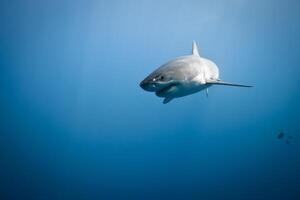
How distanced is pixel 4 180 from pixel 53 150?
21.9ft

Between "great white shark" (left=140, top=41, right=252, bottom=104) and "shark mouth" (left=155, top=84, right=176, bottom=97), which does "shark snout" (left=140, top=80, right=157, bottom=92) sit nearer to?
"great white shark" (left=140, top=41, right=252, bottom=104)

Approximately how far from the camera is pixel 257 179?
19109 mm

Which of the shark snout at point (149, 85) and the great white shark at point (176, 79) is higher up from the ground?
the great white shark at point (176, 79)

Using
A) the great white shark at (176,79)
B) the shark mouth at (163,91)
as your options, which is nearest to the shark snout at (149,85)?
the great white shark at (176,79)

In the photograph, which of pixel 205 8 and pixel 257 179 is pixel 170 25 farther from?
pixel 257 179

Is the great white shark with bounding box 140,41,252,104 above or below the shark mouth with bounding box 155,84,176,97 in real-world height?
above

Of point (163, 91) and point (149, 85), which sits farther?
point (163, 91)

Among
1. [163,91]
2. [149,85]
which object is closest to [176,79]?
[163,91]

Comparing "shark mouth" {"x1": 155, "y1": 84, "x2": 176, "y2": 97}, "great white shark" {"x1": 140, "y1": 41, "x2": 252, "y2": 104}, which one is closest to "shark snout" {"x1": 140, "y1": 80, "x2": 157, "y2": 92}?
"great white shark" {"x1": 140, "y1": 41, "x2": 252, "y2": 104}

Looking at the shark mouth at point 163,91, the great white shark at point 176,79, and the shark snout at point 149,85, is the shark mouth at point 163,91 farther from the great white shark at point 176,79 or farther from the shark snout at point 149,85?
the shark snout at point 149,85

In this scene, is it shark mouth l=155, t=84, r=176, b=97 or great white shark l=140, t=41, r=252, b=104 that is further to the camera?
shark mouth l=155, t=84, r=176, b=97

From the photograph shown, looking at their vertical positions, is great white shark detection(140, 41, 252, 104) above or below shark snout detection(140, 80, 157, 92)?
above

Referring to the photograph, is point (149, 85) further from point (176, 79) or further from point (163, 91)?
point (176, 79)

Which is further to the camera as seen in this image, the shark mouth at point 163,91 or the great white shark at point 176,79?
the shark mouth at point 163,91
